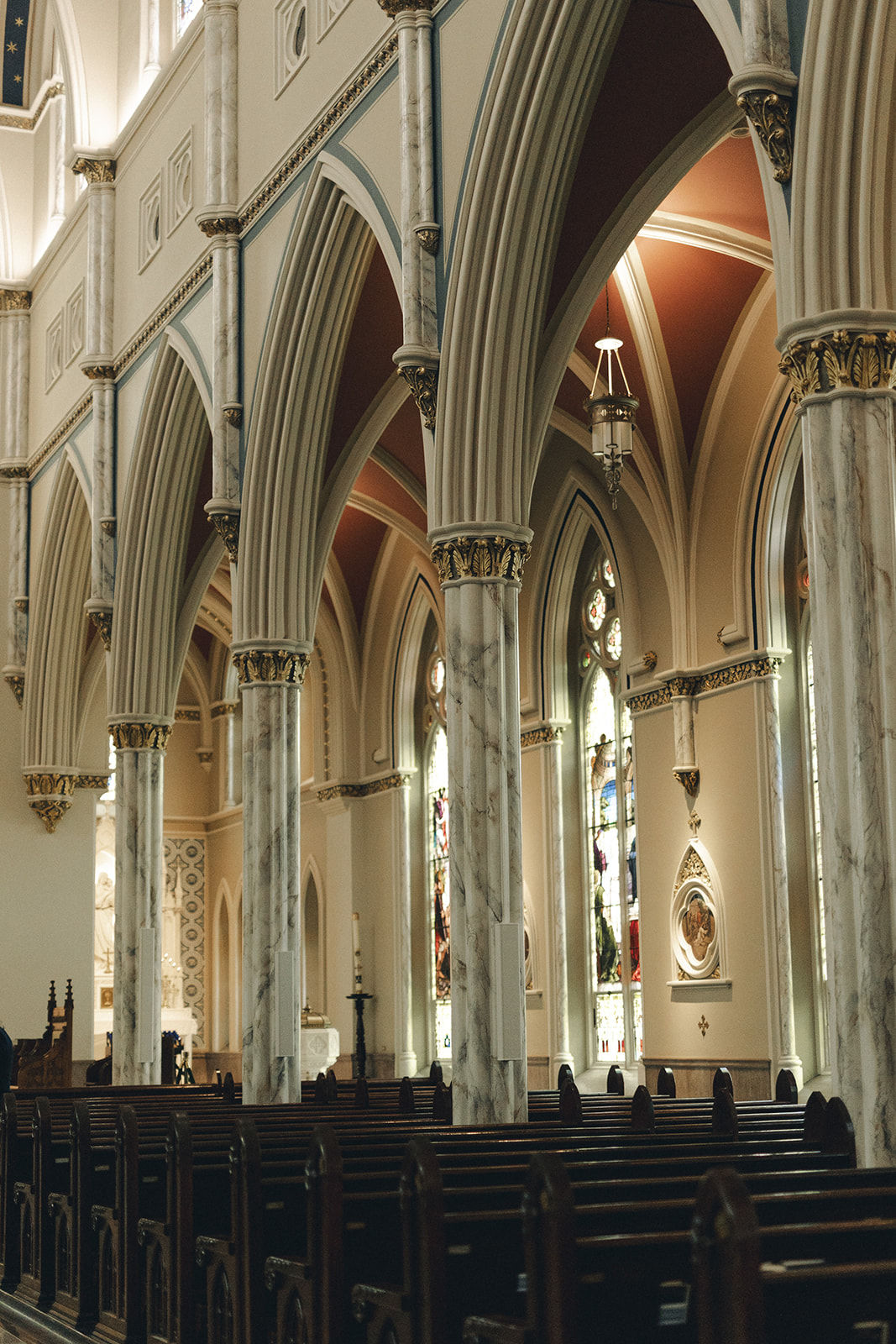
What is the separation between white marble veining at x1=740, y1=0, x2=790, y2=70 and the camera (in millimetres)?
7008

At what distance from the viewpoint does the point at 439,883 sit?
20.7m

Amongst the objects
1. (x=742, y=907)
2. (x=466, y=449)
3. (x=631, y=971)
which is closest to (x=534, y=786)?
(x=631, y=971)

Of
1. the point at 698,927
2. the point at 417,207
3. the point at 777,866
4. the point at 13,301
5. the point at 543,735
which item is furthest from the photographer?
the point at 13,301

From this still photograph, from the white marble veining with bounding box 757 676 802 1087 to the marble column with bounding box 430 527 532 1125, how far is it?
4650mm

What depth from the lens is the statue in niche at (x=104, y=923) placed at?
26.4 m

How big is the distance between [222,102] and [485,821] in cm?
787

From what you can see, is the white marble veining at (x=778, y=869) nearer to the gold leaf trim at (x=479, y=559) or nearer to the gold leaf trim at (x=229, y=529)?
the gold leaf trim at (x=229, y=529)

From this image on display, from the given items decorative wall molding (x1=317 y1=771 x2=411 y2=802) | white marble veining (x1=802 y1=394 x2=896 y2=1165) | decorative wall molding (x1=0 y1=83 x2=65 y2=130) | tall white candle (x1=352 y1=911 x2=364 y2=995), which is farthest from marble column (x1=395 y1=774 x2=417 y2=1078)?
white marble veining (x1=802 y1=394 x2=896 y2=1165)

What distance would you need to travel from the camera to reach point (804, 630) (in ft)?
47.0

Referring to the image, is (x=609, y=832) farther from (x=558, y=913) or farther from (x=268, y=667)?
(x=268, y=667)

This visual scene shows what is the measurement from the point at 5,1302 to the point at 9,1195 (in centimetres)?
88

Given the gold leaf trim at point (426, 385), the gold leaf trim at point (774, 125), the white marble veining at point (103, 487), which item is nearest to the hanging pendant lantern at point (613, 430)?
the gold leaf trim at point (426, 385)

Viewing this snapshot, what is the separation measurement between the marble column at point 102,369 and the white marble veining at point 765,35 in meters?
11.7

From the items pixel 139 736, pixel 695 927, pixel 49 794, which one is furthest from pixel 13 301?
pixel 695 927
